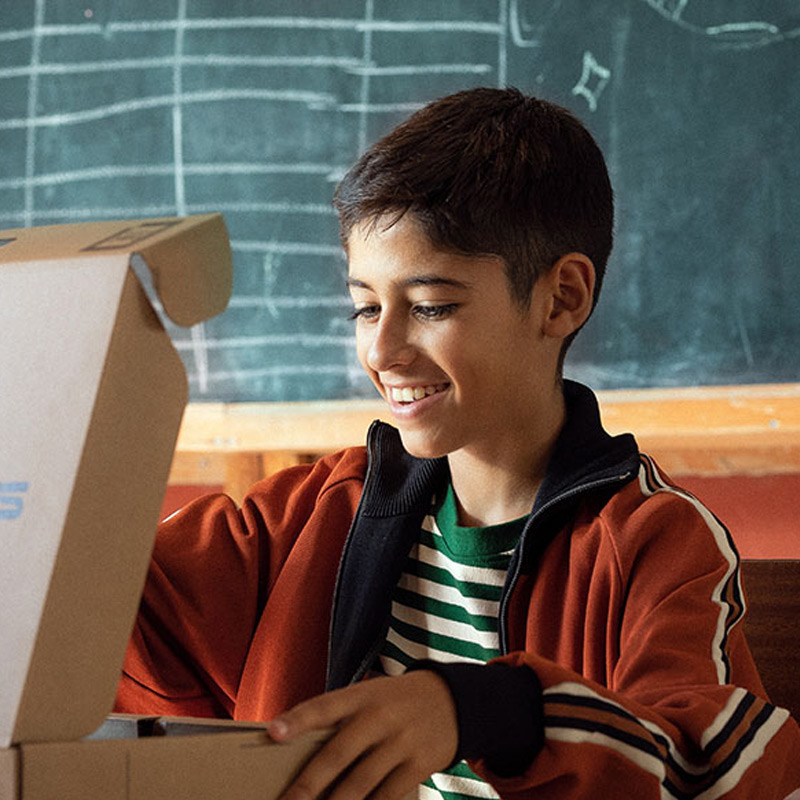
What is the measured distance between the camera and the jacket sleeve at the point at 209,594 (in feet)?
3.20

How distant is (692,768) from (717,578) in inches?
6.9

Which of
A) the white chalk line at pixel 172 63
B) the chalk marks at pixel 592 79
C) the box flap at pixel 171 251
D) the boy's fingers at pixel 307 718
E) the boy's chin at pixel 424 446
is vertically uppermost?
the white chalk line at pixel 172 63

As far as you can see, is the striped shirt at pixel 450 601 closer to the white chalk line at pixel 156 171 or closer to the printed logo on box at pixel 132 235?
the printed logo on box at pixel 132 235

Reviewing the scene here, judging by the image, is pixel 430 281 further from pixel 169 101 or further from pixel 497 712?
pixel 169 101

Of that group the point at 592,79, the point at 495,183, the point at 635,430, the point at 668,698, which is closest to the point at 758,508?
the point at 635,430

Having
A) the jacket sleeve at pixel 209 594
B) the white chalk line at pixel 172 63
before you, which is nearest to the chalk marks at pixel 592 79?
the white chalk line at pixel 172 63

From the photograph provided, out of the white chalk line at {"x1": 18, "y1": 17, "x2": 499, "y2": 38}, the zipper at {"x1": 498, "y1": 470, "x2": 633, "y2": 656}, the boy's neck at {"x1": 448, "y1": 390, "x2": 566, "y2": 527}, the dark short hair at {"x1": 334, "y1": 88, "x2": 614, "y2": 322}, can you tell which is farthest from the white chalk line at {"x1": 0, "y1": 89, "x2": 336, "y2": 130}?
the zipper at {"x1": 498, "y1": 470, "x2": 633, "y2": 656}

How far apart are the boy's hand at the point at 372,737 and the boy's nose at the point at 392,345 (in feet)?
1.21

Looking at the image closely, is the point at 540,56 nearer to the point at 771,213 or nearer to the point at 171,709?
the point at 771,213

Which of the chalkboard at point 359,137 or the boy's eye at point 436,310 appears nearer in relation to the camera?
the boy's eye at point 436,310

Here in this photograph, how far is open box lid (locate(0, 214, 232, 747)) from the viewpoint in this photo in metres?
0.55

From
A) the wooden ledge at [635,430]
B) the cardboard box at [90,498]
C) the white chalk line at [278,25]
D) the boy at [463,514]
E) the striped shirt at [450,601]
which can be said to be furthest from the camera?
the white chalk line at [278,25]

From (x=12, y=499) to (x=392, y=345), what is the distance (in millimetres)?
388

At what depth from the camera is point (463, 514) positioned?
3.34 feet
